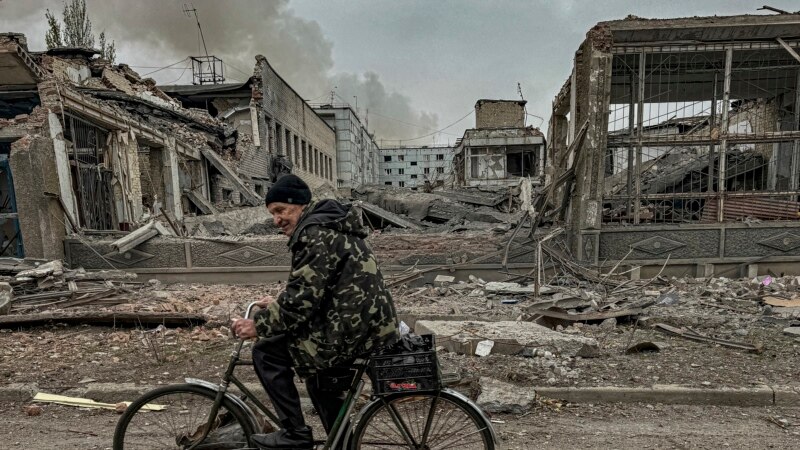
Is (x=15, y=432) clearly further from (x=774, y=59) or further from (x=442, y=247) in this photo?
(x=774, y=59)

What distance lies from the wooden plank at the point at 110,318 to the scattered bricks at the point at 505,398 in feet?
13.9

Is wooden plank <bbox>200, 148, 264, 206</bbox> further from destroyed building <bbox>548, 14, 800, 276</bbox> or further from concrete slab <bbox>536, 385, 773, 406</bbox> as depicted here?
concrete slab <bbox>536, 385, 773, 406</bbox>

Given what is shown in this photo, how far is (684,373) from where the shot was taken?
4215mm

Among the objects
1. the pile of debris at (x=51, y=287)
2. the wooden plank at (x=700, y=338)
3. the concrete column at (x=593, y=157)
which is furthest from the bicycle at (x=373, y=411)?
the concrete column at (x=593, y=157)

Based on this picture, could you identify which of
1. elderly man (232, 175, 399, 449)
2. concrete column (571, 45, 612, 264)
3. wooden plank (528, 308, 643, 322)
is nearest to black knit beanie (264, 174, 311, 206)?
elderly man (232, 175, 399, 449)

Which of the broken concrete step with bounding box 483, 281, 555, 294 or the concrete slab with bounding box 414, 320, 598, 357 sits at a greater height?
the concrete slab with bounding box 414, 320, 598, 357

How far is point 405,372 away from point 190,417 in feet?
5.11

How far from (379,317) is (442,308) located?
4.89 metres

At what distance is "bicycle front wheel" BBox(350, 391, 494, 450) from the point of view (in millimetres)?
2367

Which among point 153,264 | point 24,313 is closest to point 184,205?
point 153,264

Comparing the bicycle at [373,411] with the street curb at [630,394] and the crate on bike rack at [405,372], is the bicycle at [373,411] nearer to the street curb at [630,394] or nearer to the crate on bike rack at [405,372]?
the crate on bike rack at [405,372]

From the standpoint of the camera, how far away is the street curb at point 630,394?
3793 millimetres

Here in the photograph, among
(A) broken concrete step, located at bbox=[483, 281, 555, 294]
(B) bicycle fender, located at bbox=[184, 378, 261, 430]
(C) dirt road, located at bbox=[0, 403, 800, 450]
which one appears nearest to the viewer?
(B) bicycle fender, located at bbox=[184, 378, 261, 430]

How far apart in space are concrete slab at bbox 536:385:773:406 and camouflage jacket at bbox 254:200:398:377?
248cm
